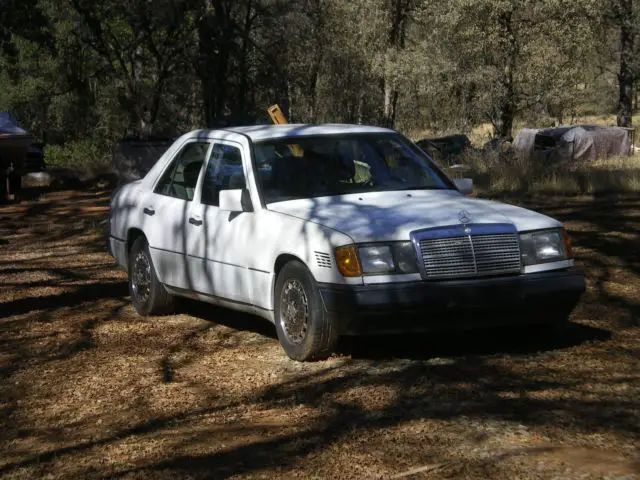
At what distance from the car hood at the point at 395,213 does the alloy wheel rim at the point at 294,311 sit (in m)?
0.43

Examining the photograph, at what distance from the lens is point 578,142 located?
34.9 meters

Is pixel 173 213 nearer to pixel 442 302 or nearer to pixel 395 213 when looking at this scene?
pixel 395 213

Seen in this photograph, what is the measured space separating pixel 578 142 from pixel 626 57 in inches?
425

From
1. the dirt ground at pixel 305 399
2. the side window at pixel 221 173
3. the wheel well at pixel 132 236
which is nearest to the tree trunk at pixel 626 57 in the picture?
the dirt ground at pixel 305 399

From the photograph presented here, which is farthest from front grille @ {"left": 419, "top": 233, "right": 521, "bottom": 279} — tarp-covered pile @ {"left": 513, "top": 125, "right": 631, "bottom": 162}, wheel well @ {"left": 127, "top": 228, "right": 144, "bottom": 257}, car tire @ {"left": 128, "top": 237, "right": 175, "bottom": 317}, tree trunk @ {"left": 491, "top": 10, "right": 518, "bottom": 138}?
tree trunk @ {"left": 491, "top": 10, "right": 518, "bottom": 138}

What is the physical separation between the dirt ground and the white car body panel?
0.47 metres

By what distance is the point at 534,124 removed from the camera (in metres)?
55.1

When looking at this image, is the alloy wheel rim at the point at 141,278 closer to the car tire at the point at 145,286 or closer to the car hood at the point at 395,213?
the car tire at the point at 145,286

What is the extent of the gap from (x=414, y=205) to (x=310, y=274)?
3.01 feet

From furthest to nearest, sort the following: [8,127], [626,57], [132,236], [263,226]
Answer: [626,57], [8,127], [132,236], [263,226]

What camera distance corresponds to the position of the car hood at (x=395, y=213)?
6.47m

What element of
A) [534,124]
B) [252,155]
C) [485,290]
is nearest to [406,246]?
[485,290]

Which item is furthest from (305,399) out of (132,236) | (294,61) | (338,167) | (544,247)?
(294,61)

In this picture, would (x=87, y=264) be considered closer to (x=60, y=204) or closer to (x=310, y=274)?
(x=310, y=274)
